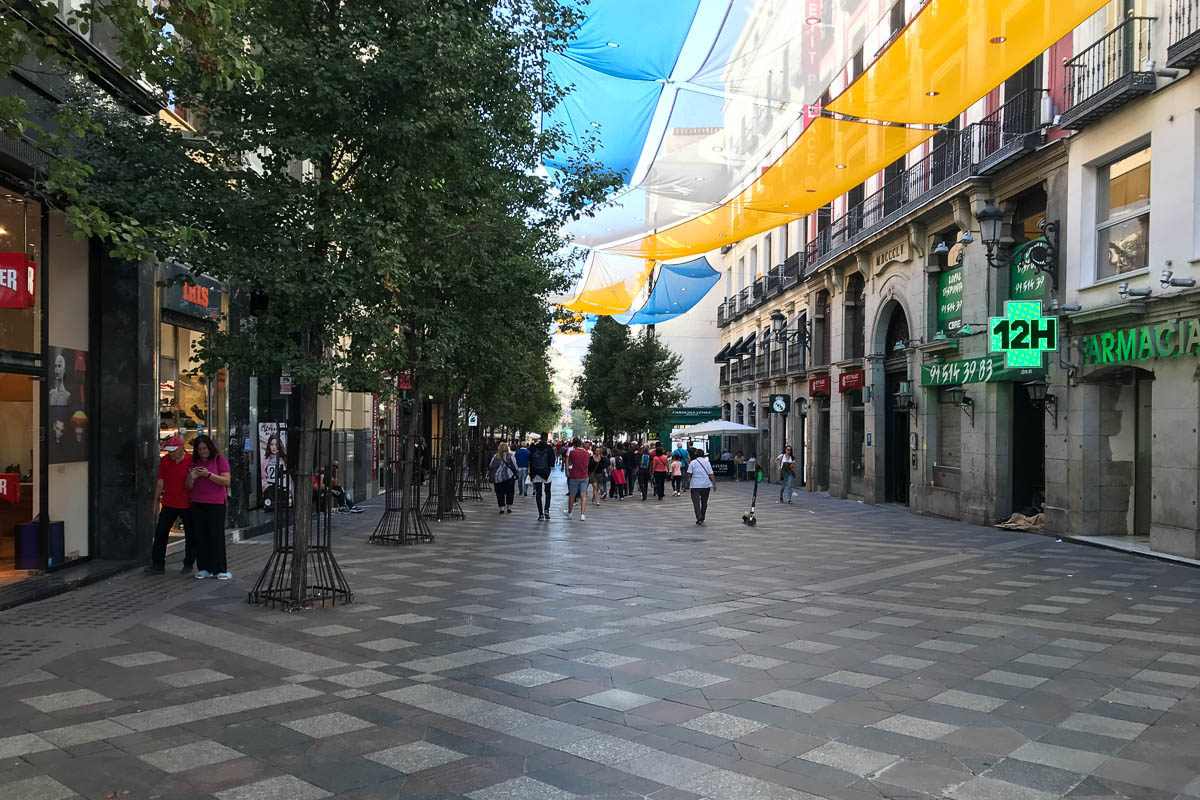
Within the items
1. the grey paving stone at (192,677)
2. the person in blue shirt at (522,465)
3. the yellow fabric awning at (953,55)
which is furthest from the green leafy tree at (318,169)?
the person in blue shirt at (522,465)

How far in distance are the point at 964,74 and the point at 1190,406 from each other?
623cm

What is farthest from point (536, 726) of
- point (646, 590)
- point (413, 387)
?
point (413, 387)

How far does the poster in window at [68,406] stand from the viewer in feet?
33.1

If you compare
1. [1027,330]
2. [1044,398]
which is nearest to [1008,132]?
[1027,330]

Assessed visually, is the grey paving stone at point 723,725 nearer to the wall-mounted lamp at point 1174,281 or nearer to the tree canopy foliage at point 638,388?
the wall-mounted lamp at point 1174,281

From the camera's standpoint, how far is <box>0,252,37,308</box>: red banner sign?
8.76 meters

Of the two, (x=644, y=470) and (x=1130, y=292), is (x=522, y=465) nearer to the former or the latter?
(x=644, y=470)

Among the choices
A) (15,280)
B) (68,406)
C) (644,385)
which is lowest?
(68,406)

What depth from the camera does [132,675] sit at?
613 centimetres

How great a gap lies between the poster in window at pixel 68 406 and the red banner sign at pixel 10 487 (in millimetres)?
415

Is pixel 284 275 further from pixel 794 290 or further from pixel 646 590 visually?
pixel 794 290

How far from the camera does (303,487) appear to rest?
8.93 meters

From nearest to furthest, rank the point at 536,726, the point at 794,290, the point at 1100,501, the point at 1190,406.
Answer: the point at 536,726
the point at 1190,406
the point at 1100,501
the point at 794,290

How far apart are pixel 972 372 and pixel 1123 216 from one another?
5224 millimetres
